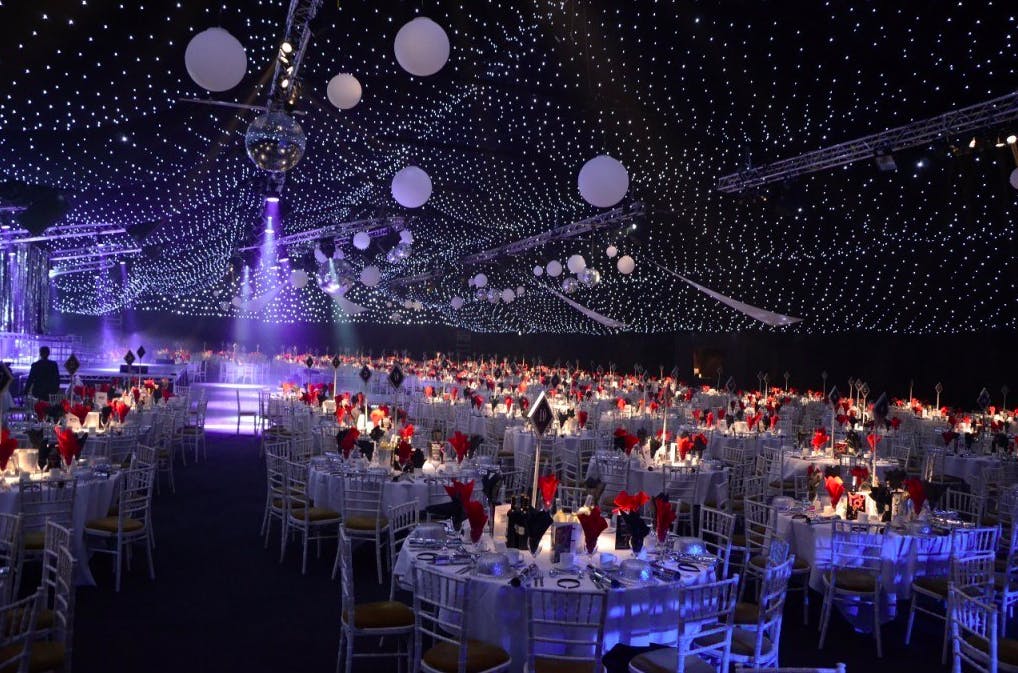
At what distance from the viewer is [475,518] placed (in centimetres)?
444

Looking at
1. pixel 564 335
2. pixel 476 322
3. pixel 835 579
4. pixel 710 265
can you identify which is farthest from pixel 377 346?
pixel 835 579

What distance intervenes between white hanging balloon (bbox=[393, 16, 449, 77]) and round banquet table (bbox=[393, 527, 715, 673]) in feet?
9.40

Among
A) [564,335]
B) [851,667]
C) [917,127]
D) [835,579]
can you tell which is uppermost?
[917,127]

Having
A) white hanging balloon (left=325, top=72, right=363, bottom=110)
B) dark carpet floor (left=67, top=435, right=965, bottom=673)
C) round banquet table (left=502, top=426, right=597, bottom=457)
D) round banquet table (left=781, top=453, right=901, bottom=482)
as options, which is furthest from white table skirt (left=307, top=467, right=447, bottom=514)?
round banquet table (left=781, top=453, right=901, bottom=482)

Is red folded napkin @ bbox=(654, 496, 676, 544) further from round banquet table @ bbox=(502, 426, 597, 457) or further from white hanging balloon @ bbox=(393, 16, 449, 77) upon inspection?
round banquet table @ bbox=(502, 426, 597, 457)

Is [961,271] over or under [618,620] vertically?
over

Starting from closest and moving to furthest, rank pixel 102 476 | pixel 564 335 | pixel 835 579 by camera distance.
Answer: pixel 835 579 → pixel 102 476 → pixel 564 335

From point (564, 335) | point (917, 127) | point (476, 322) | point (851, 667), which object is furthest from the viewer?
point (476, 322)

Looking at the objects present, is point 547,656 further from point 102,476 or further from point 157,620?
point 102,476

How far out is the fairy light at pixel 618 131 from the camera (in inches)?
264

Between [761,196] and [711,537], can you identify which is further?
[761,196]

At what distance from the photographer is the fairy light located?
6695 mm

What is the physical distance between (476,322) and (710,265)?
527 inches

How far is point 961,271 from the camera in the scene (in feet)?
39.0
